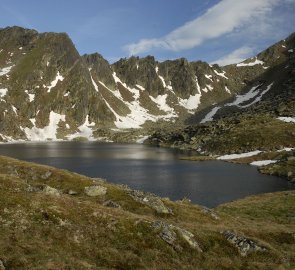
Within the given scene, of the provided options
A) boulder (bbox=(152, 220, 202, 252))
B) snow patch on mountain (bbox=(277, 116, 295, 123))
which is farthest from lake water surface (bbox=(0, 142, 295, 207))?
snow patch on mountain (bbox=(277, 116, 295, 123))

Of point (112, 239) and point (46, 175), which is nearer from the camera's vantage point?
point (112, 239)

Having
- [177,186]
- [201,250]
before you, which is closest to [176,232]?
[201,250]

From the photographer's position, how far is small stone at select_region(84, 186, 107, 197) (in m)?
47.7

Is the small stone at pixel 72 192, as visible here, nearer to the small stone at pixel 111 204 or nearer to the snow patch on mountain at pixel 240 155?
the small stone at pixel 111 204

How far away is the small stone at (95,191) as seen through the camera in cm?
4773

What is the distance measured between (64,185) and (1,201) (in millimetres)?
18736

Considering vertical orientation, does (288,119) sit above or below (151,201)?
above

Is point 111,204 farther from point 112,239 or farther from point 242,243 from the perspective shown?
point 242,243

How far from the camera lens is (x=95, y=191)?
158 ft

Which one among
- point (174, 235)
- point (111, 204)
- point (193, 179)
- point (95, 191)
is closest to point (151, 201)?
point (111, 204)

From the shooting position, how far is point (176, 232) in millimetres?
34062

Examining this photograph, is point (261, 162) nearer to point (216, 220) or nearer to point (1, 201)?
point (216, 220)

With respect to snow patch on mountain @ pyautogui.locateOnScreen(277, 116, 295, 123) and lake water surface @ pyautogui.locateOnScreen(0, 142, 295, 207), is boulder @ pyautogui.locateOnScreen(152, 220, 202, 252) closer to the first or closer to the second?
lake water surface @ pyautogui.locateOnScreen(0, 142, 295, 207)

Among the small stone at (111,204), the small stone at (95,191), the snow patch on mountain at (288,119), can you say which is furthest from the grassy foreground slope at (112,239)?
the snow patch on mountain at (288,119)
